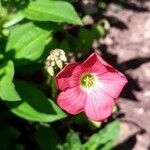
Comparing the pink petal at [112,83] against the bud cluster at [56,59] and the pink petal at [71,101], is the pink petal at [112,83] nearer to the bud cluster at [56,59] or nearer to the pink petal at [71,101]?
the pink petal at [71,101]

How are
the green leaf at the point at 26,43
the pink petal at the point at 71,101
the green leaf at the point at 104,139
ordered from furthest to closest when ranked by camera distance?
1. the green leaf at the point at 26,43
2. the green leaf at the point at 104,139
3. the pink petal at the point at 71,101

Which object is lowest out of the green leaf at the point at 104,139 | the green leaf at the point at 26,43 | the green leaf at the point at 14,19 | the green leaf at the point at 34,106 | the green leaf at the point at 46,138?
the green leaf at the point at 46,138

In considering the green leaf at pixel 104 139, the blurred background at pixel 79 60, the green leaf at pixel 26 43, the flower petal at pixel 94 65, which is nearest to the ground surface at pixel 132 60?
the blurred background at pixel 79 60

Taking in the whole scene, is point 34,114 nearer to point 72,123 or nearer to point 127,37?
point 72,123

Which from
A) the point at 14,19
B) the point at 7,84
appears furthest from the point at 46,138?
the point at 14,19

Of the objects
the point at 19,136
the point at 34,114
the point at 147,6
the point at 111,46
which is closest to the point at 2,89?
the point at 34,114

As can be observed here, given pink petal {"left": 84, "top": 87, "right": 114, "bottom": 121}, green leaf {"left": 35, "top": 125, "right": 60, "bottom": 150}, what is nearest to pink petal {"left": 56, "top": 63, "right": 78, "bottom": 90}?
pink petal {"left": 84, "top": 87, "right": 114, "bottom": 121}
